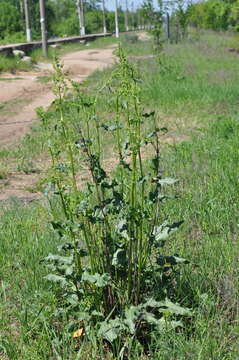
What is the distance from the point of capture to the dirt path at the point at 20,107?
5445 mm

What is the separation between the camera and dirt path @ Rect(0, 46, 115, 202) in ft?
17.9

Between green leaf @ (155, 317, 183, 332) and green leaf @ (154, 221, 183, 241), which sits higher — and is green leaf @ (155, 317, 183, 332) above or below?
below

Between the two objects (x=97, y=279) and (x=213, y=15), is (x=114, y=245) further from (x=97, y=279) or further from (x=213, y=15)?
(x=213, y=15)

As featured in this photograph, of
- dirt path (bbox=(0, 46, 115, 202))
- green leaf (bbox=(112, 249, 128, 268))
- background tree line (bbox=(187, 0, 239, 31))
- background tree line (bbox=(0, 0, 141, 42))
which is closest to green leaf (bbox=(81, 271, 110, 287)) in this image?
green leaf (bbox=(112, 249, 128, 268))

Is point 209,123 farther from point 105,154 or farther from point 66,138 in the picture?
→ point 66,138

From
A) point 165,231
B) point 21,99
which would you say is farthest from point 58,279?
point 21,99

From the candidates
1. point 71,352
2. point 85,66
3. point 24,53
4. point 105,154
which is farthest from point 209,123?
point 24,53

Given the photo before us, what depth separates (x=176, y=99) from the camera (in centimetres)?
912

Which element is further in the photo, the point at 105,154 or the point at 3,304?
the point at 105,154

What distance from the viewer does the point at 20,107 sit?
10500mm

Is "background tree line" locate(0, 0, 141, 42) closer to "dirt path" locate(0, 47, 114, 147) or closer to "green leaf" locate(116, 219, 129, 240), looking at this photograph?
"dirt path" locate(0, 47, 114, 147)

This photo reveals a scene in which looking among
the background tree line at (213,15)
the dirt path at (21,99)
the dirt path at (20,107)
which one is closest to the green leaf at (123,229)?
the dirt path at (20,107)

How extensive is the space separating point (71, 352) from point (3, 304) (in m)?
0.60

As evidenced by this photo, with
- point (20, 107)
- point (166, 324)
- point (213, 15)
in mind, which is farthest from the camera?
point (213, 15)
